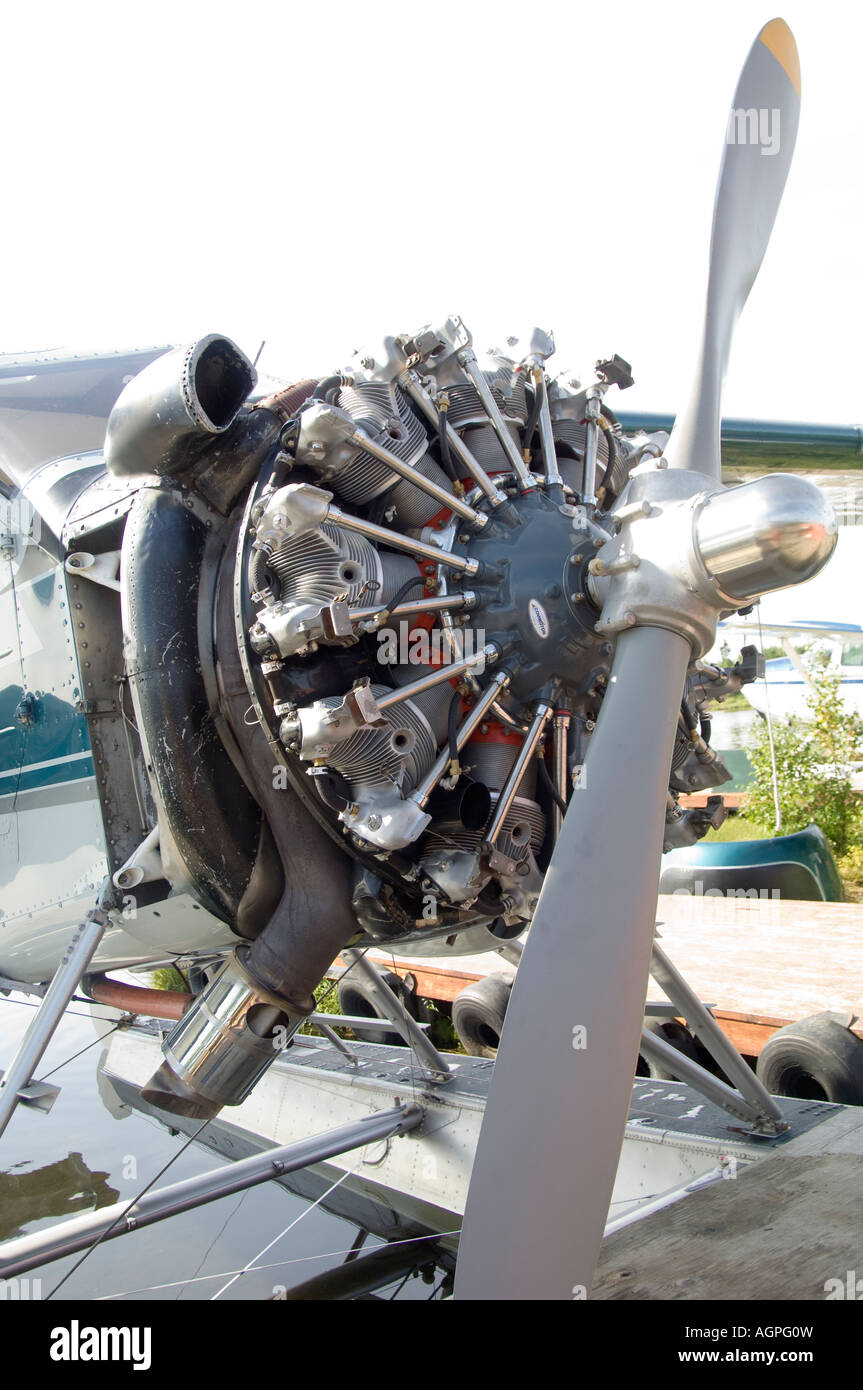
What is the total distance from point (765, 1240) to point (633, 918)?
7.40 ft

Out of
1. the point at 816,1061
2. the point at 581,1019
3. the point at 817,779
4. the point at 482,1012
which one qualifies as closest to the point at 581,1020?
the point at 581,1019

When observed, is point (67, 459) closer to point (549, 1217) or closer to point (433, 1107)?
point (549, 1217)

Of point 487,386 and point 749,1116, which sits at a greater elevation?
point 487,386

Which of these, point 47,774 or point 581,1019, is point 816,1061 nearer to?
point 581,1019

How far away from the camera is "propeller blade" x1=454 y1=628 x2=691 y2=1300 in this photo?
2711 mm

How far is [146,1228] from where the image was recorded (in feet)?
23.8

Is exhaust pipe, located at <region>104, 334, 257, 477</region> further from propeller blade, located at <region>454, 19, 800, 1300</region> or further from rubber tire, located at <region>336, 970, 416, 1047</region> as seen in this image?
rubber tire, located at <region>336, 970, 416, 1047</region>

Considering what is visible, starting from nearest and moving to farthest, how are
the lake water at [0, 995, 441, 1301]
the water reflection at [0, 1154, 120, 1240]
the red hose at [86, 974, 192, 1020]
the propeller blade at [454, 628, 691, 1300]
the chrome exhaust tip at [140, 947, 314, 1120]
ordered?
the propeller blade at [454, 628, 691, 1300]
the chrome exhaust tip at [140, 947, 314, 1120]
the red hose at [86, 974, 192, 1020]
the lake water at [0, 995, 441, 1301]
the water reflection at [0, 1154, 120, 1240]

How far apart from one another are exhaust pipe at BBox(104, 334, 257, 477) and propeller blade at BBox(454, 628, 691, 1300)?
1.87 metres

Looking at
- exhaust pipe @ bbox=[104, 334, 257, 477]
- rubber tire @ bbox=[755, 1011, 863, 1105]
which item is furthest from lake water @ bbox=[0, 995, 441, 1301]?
exhaust pipe @ bbox=[104, 334, 257, 477]

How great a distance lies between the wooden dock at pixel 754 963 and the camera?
719 cm

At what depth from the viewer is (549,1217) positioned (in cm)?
272

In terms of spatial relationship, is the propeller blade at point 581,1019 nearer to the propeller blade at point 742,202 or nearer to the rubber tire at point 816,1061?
the propeller blade at point 742,202
